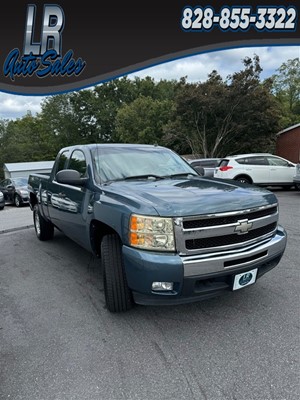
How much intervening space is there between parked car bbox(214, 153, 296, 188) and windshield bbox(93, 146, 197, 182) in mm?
8974

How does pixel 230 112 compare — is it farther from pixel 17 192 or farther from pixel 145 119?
pixel 145 119

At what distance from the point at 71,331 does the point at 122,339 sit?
0.51 meters

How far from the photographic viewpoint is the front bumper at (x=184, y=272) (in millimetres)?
2463

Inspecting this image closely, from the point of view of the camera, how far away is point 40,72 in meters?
9.59

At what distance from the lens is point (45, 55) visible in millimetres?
9430

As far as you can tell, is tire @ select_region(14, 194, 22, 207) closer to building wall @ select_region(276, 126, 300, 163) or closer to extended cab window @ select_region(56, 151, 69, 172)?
extended cab window @ select_region(56, 151, 69, 172)

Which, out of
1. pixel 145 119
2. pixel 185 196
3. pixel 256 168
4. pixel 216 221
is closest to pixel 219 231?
pixel 216 221

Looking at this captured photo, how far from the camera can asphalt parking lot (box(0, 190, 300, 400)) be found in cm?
212

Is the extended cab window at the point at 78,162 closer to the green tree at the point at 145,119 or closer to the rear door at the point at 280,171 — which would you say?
the rear door at the point at 280,171

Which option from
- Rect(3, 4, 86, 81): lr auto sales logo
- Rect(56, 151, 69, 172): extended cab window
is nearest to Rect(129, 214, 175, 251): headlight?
Rect(56, 151, 69, 172): extended cab window

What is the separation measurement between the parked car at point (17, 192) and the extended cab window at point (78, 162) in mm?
10781

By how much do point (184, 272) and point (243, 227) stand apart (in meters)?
0.71

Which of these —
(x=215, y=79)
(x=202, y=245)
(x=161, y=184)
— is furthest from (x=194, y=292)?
(x=215, y=79)

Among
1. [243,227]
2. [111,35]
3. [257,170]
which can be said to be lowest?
[243,227]
